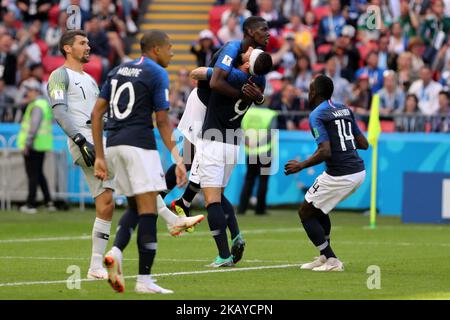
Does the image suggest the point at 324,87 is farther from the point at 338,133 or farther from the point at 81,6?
the point at 81,6

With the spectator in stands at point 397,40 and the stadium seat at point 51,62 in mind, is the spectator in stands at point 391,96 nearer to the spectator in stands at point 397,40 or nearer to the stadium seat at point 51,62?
the spectator in stands at point 397,40

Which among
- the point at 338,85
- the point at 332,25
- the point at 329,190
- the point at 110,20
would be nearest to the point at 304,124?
the point at 338,85

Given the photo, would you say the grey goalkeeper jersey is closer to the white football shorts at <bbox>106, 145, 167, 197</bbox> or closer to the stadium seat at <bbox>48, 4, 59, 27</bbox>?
the white football shorts at <bbox>106, 145, 167, 197</bbox>

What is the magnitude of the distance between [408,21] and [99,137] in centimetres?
1792

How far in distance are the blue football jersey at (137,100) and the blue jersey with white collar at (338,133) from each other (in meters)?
3.00

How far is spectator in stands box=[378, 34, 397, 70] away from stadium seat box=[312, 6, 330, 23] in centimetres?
246

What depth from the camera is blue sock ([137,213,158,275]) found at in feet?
34.9

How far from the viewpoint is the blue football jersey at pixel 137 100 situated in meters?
10.7

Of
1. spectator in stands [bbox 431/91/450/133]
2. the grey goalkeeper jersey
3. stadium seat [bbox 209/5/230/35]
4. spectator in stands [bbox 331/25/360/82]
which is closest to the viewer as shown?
the grey goalkeeper jersey

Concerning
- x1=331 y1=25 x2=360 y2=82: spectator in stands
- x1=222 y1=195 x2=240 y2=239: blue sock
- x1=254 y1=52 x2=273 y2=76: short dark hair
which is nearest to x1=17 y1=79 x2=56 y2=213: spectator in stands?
x1=331 y1=25 x2=360 y2=82: spectator in stands

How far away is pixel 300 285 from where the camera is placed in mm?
11641
